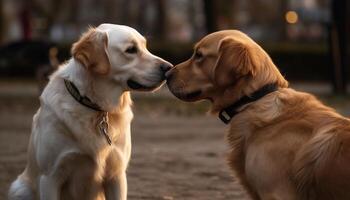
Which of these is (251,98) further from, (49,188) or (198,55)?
(49,188)

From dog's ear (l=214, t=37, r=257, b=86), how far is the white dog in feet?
2.70

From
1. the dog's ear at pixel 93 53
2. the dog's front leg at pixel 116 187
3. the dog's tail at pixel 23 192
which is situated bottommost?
the dog's tail at pixel 23 192

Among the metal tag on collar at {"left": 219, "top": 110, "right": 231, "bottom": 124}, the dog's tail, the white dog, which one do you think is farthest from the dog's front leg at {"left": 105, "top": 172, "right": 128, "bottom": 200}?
the metal tag on collar at {"left": 219, "top": 110, "right": 231, "bottom": 124}

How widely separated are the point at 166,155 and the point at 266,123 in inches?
213

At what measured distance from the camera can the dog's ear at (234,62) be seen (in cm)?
535

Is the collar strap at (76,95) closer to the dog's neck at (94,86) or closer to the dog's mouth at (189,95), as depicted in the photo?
the dog's neck at (94,86)

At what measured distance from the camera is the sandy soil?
7974mm

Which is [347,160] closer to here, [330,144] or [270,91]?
[330,144]

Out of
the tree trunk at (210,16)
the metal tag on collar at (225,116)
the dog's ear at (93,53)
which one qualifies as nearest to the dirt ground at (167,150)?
the metal tag on collar at (225,116)

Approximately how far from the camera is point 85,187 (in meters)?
5.99

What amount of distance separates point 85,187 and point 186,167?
361 centimetres

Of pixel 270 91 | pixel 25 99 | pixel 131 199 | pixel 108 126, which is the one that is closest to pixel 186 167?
pixel 131 199

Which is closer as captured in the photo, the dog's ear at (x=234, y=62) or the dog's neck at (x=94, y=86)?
the dog's ear at (x=234, y=62)

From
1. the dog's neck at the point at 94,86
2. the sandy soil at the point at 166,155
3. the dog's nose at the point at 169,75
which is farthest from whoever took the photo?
the sandy soil at the point at 166,155
